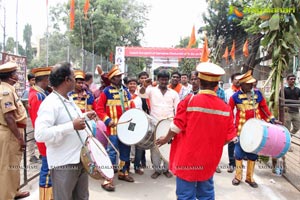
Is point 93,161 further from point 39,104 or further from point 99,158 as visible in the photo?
point 39,104

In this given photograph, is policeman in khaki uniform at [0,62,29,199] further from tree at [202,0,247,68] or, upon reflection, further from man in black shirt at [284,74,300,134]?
tree at [202,0,247,68]

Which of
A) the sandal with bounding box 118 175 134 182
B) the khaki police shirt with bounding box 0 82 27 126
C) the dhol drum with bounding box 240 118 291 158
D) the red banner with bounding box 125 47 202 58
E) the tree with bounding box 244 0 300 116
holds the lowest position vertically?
the sandal with bounding box 118 175 134 182

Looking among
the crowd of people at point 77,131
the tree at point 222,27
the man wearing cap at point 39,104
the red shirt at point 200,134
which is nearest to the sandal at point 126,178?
the crowd of people at point 77,131

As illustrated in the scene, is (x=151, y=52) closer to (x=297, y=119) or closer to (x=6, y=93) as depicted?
(x=297, y=119)

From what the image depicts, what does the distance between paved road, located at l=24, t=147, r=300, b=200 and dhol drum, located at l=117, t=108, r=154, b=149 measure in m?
0.74

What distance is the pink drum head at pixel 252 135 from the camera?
160 inches

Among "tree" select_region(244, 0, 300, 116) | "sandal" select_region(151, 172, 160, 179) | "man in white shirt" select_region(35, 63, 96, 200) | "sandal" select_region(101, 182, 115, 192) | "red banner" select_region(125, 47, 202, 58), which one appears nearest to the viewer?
"man in white shirt" select_region(35, 63, 96, 200)

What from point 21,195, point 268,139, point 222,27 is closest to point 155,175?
point 268,139

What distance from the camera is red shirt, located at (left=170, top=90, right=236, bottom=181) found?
9.36 ft

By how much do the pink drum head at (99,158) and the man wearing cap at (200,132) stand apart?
66cm

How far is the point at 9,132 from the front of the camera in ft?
11.4

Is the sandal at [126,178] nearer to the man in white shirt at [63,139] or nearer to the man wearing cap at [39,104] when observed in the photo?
the man wearing cap at [39,104]

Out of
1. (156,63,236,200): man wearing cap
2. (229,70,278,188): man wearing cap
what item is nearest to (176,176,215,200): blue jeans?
(156,63,236,200): man wearing cap

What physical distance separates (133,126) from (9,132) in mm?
1681
